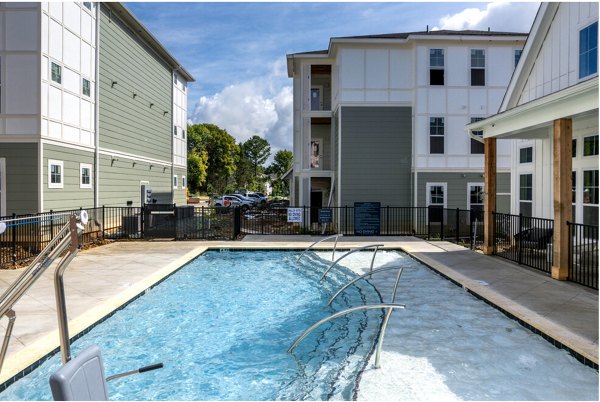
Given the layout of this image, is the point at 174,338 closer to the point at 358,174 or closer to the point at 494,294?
the point at 494,294

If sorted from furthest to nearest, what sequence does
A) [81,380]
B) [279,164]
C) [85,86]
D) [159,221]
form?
[279,164] < [159,221] < [85,86] < [81,380]

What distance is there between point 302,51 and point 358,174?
676 cm

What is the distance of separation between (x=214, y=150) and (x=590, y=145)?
172 feet

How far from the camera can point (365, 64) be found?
19.8m

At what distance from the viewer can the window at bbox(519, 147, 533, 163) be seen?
13906 millimetres

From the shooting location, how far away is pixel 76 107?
15469 millimetres

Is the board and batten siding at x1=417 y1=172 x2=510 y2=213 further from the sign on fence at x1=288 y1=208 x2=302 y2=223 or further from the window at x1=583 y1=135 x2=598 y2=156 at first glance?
the window at x1=583 y1=135 x2=598 y2=156

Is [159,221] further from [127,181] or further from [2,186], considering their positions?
[2,186]

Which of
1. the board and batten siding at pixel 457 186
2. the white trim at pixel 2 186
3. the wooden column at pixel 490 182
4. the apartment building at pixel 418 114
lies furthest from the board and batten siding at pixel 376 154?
the white trim at pixel 2 186

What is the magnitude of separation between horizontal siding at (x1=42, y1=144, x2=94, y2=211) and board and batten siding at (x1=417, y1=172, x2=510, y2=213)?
1342 cm

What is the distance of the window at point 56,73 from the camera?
1405 centimetres

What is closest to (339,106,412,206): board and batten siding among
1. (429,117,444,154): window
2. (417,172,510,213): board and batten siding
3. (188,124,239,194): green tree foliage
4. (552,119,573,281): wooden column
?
(417,172,510,213): board and batten siding

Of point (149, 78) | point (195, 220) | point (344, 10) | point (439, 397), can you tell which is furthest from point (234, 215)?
point (439, 397)

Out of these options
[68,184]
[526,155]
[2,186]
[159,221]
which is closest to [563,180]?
[526,155]
